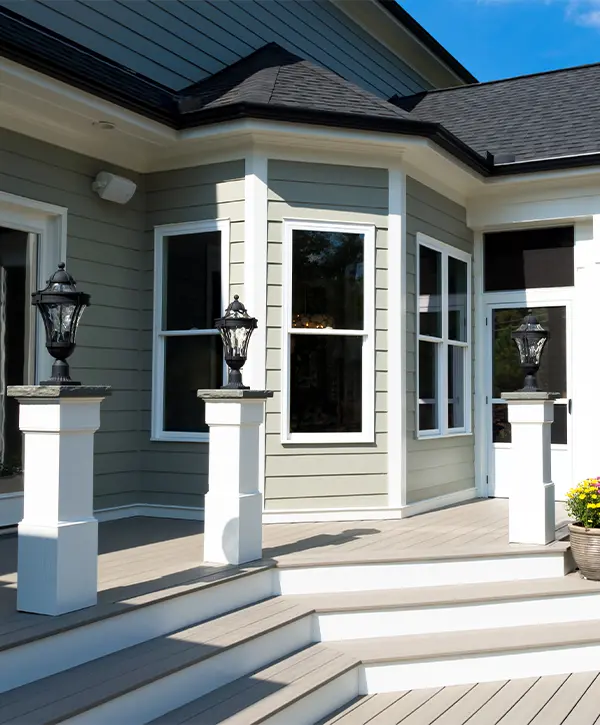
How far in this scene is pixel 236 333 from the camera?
4.66m

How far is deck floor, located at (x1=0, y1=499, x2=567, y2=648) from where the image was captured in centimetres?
378

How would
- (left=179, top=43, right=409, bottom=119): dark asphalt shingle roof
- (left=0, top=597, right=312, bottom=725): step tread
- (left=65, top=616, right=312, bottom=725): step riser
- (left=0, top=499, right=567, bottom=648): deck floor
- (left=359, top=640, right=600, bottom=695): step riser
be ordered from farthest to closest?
(left=179, top=43, right=409, bottom=119): dark asphalt shingle roof < (left=359, top=640, right=600, bottom=695): step riser < (left=0, top=499, right=567, bottom=648): deck floor < (left=65, top=616, right=312, bottom=725): step riser < (left=0, top=597, right=312, bottom=725): step tread

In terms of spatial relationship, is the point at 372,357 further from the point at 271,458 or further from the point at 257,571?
the point at 257,571

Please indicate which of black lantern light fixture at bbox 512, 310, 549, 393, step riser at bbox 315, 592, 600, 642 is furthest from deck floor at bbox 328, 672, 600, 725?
black lantern light fixture at bbox 512, 310, 549, 393

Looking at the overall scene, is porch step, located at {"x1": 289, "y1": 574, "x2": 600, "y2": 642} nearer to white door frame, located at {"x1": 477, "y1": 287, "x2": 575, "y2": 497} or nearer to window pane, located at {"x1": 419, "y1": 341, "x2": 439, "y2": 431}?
window pane, located at {"x1": 419, "y1": 341, "x2": 439, "y2": 431}

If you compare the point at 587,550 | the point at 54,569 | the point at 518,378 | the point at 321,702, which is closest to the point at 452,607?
the point at 587,550

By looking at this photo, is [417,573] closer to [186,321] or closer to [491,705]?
[491,705]

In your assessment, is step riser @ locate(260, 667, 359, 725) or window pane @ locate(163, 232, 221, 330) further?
window pane @ locate(163, 232, 221, 330)

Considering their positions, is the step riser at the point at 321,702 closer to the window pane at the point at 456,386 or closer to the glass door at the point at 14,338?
the glass door at the point at 14,338

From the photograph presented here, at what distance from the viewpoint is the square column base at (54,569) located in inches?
137

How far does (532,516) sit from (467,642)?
1189 millimetres

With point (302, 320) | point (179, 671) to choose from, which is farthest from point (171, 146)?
point (179, 671)

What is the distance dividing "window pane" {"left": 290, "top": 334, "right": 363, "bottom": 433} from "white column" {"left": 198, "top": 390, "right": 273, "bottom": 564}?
1617mm

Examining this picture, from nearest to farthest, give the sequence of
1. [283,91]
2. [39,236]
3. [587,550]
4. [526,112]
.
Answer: [587,550] → [39,236] → [283,91] → [526,112]
